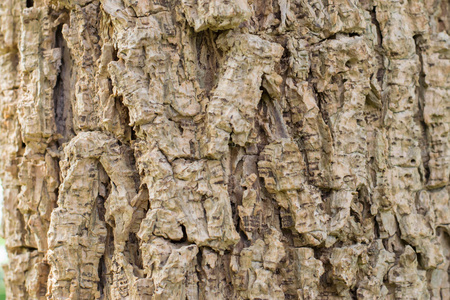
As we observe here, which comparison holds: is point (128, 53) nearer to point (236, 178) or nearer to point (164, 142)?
point (164, 142)

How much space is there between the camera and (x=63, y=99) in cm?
167

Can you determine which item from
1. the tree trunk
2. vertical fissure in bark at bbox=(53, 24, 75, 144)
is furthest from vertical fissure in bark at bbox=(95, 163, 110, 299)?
vertical fissure in bark at bbox=(53, 24, 75, 144)

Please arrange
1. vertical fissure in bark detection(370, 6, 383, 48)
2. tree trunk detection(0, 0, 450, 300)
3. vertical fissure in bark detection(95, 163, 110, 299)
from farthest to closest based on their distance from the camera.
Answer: vertical fissure in bark detection(370, 6, 383, 48) → vertical fissure in bark detection(95, 163, 110, 299) → tree trunk detection(0, 0, 450, 300)

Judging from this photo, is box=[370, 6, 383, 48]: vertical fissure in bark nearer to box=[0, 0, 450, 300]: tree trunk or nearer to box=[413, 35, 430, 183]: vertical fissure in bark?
box=[0, 0, 450, 300]: tree trunk

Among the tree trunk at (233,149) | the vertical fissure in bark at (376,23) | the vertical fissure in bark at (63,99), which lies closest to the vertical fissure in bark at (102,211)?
the tree trunk at (233,149)

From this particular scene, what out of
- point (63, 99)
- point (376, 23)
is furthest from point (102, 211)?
point (376, 23)

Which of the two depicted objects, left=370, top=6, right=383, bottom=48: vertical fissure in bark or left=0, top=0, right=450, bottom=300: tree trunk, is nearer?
left=0, top=0, right=450, bottom=300: tree trunk

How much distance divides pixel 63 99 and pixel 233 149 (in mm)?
592

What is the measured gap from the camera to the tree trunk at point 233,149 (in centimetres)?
141

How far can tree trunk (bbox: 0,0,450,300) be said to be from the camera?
1.41 meters

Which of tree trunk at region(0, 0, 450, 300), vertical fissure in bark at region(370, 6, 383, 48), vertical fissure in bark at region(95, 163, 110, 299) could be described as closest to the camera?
tree trunk at region(0, 0, 450, 300)

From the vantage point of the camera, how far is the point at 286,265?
4.89 ft

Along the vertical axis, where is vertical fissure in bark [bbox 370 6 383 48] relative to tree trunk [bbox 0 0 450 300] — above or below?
above

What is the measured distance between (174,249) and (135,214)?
0.17 meters
